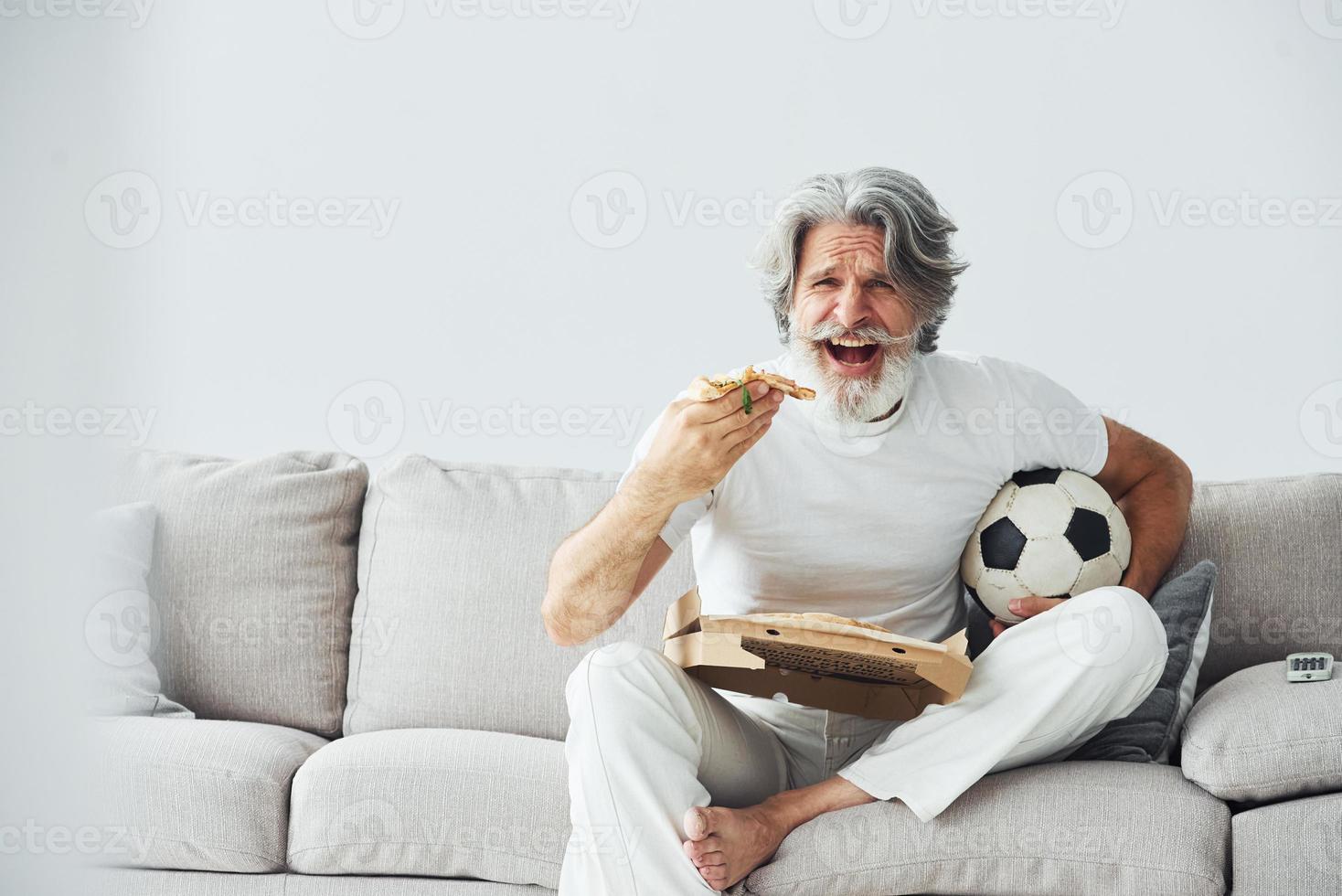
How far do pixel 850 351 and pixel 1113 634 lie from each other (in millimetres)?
608

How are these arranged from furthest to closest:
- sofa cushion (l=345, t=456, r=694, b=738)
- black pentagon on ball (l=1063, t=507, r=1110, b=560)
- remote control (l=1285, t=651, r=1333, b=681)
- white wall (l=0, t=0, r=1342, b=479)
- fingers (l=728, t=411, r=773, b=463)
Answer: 1. white wall (l=0, t=0, r=1342, b=479)
2. sofa cushion (l=345, t=456, r=694, b=738)
3. black pentagon on ball (l=1063, t=507, r=1110, b=560)
4. remote control (l=1285, t=651, r=1333, b=681)
5. fingers (l=728, t=411, r=773, b=463)

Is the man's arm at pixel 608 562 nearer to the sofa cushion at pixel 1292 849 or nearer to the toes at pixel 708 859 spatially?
the toes at pixel 708 859

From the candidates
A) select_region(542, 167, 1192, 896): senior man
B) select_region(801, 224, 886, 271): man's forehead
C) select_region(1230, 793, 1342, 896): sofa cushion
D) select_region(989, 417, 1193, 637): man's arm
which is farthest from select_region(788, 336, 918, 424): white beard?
select_region(1230, 793, 1342, 896): sofa cushion

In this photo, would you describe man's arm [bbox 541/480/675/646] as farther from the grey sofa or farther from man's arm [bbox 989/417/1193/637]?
man's arm [bbox 989/417/1193/637]

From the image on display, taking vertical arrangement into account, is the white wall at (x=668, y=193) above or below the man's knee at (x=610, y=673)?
above

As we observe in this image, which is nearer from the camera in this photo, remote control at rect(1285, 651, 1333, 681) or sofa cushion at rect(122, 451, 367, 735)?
remote control at rect(1285, 651, 1333, 681)

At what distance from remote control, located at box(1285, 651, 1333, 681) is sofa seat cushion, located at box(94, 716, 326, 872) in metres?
1.63

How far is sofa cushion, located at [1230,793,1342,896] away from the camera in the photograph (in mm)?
1562

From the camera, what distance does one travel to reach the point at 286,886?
189cm

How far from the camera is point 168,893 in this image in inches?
74.2

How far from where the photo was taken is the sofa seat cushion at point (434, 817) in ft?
6.09

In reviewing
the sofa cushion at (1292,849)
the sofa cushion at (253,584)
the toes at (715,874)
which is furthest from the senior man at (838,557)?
the sofa cushion at (253,584)

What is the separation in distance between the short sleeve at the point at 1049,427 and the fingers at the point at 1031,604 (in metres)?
0.23

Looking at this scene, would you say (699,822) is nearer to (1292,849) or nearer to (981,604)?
(981,604)
